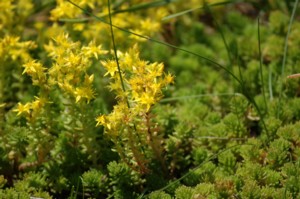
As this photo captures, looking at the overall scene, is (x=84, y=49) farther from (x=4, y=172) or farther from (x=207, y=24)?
(x=207, y=24)

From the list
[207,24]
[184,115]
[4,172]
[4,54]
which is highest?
[207,24]

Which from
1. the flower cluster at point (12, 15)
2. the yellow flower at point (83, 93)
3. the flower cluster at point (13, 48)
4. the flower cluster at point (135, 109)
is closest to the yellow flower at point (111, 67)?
the flower cluster at point (135, 109)

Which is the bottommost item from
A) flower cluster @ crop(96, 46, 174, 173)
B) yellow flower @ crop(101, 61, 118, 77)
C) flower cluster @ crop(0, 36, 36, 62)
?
flower cluster @ crop(96, 46, 174, 173)

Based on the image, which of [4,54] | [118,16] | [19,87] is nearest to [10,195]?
[4,54]

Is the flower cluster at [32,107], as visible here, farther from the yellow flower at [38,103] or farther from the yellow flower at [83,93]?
the yellow flower at [83,93]

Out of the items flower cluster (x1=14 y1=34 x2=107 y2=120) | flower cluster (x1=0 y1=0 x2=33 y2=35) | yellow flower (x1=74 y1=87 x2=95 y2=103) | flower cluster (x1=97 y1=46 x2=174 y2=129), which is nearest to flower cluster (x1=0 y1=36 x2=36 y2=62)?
flower cluster (x1=0 y1=0 x2=33 y2=35)

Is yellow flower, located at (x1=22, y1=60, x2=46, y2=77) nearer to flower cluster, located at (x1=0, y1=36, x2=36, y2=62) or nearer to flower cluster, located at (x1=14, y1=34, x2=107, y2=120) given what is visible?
flower cluster, located at (x1=14, y1=34, x2=107, y2=120)

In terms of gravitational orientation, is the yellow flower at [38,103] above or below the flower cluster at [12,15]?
below

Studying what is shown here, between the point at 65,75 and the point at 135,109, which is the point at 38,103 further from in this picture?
the point at 135,109

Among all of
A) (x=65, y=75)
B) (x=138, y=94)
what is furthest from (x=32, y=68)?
(x=138, y=94)
